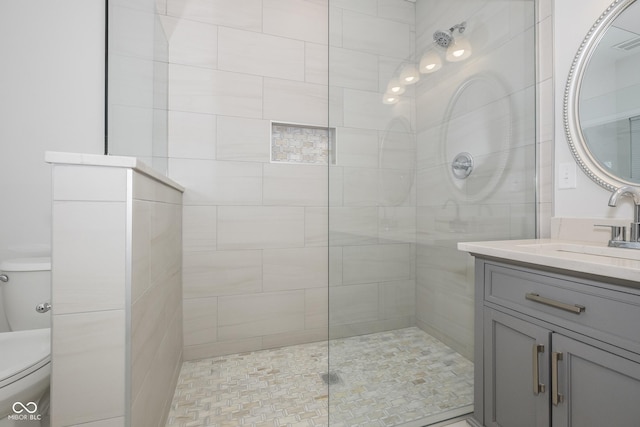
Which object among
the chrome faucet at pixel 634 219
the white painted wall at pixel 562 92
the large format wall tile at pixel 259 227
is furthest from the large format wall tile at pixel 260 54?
the chrome faucet at pixel 634 219

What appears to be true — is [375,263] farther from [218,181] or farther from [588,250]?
[218,181]

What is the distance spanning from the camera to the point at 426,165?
1.44m

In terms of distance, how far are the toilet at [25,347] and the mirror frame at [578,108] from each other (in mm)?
2396

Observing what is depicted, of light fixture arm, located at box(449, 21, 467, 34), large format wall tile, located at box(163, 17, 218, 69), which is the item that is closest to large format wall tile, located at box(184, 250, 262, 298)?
large format wall tile, located at box(163, 17, 218, 69)

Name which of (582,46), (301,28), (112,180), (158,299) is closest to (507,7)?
(582,46)

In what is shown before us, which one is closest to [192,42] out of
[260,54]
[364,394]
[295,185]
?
[260,54]

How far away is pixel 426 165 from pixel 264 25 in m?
1.65

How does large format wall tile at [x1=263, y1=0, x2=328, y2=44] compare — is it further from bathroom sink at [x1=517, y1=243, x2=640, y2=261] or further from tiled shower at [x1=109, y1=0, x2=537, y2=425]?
bathroom sink at [x1=517, y1=243, x2=640, y2=261]

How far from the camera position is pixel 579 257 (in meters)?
Answer: 0.98

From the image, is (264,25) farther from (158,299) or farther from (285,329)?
(285,329)

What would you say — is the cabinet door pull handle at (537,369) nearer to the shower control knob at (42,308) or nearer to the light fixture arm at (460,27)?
the light fixture arm at (460,27)

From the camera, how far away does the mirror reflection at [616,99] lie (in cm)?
122

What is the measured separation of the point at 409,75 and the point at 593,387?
1378 mm

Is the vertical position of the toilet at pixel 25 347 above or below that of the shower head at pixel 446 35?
below
